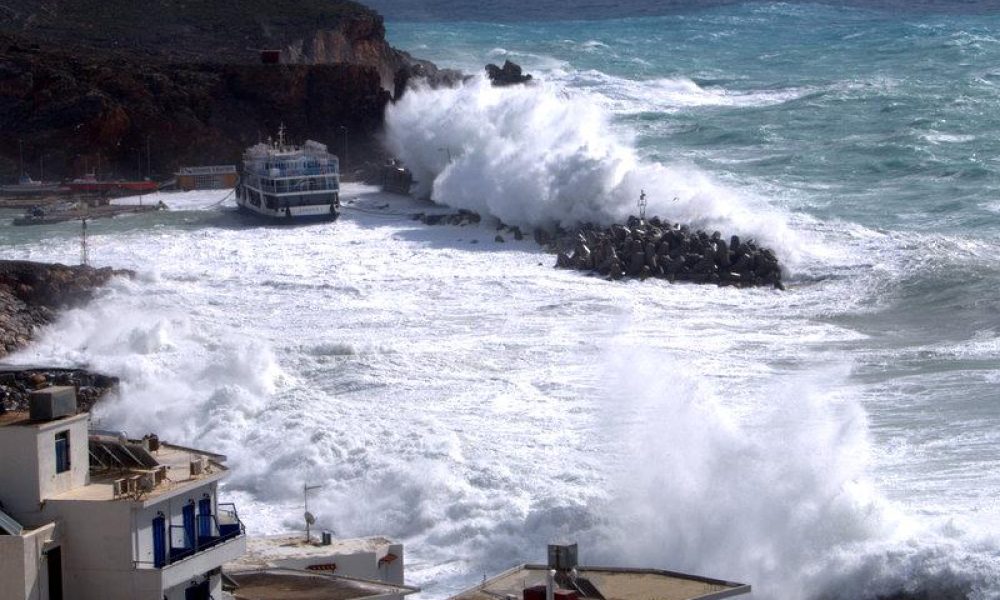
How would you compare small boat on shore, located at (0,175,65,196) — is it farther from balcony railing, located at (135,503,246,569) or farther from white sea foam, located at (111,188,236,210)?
balcony railing, located at (135,503,246,569)

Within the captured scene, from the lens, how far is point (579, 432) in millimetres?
25328

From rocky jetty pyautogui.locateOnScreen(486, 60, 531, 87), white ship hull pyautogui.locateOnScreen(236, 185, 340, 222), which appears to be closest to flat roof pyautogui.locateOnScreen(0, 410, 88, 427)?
white ship hull pyautogui.locateOnScreen(236, 185, 340, 222)

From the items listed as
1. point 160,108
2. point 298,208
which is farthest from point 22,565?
point 160,108

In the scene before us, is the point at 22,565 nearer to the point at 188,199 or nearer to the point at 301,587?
the point at 301,587

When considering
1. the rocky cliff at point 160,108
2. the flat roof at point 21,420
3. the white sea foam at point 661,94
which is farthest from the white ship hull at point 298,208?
the flat roof at point 21,420

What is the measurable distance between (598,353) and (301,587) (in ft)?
51.5

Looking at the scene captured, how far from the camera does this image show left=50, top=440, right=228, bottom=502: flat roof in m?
13.2

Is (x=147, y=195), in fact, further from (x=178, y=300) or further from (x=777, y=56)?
(x=777, y=56)

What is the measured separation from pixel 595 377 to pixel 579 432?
3211mm

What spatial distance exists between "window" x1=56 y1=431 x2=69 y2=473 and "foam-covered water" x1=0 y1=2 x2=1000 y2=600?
7179mm

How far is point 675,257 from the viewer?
3903 cm

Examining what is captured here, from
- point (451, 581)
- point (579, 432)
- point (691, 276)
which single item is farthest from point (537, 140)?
point (451, 581)

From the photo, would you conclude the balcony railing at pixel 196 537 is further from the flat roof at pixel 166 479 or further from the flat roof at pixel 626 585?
the flat roof at pixel 626 585

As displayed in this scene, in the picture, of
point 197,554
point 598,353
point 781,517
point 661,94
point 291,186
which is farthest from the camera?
point 661,94
